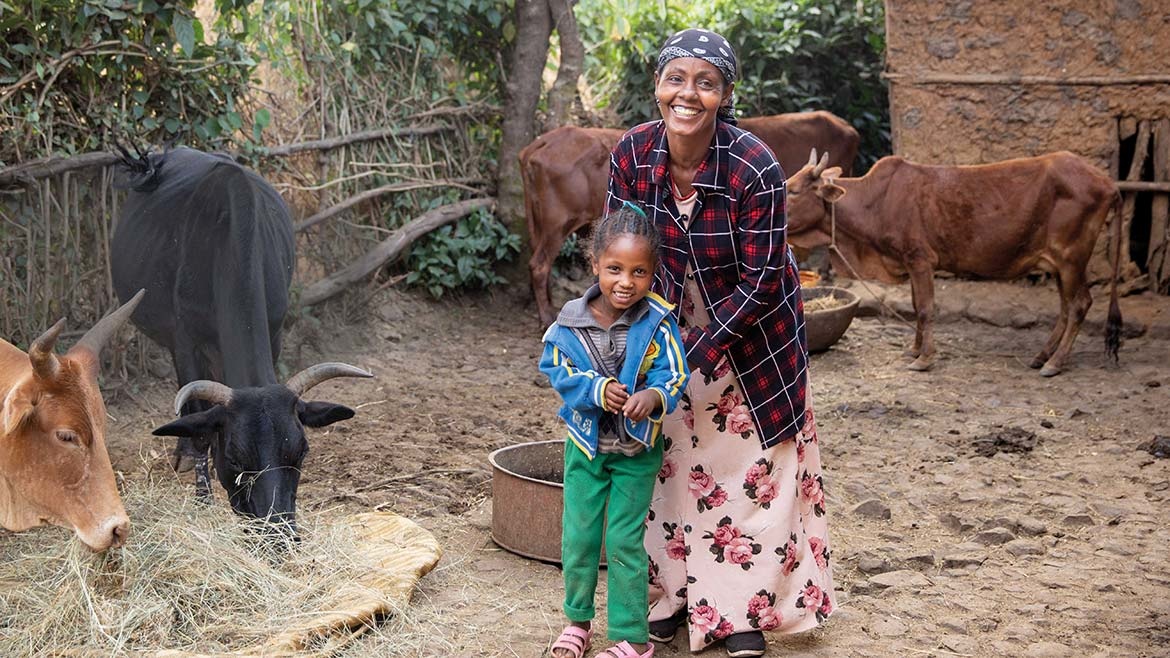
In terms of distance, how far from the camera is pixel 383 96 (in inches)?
373

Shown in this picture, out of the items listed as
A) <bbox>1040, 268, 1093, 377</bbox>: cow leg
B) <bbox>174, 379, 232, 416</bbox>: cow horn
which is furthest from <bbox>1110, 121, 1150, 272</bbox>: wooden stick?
<bbox>174, 379, 232, 416</bbox>: cow horn

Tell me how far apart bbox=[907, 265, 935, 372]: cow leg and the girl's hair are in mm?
5193

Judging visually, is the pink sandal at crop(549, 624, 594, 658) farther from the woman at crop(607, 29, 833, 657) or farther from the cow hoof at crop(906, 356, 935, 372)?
the cow hoof at crop(906, 356, 935, 372)

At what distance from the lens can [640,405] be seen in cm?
343

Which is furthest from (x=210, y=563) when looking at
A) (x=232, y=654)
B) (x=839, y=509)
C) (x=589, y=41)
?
(x=589, y=41)

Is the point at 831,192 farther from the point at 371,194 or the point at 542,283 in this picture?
the point at 371,194

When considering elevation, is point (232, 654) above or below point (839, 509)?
above

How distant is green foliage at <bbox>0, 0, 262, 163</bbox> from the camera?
665 centimetres

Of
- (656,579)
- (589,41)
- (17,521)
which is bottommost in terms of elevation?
(656,579)

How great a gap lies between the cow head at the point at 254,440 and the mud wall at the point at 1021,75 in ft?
22.0

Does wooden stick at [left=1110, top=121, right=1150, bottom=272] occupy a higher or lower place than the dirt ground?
higher

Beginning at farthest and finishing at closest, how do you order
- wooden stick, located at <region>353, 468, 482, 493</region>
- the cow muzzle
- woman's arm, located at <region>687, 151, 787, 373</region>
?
1. wooden stick, located at <region>353, 468, 482, 493</region>
2. the cow muzzle
3. woman's arm, located at <region>687, 151, 787, 373</region>

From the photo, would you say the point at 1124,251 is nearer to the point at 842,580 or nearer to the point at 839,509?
the point at 839,509

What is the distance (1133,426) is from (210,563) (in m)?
5.15
